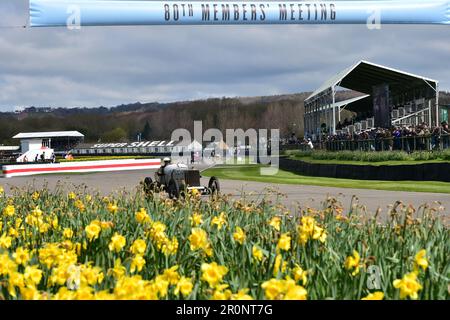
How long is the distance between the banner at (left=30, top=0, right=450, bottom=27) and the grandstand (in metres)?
21.5

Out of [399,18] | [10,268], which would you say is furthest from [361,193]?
[10,268]

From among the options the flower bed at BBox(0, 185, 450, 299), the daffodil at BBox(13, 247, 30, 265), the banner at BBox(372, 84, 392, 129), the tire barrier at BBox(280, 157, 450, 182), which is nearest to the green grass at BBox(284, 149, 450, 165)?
the tire barrier at BBox(280, 157, 450, 182)

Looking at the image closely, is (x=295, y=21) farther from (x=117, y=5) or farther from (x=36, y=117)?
(x=36, y=117)

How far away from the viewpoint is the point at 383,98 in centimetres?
3581

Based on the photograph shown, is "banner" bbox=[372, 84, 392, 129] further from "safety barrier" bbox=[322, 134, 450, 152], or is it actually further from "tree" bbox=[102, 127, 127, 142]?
"tree" bbox=[102, 127, 127, 142]

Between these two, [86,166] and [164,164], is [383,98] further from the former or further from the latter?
[164,164]

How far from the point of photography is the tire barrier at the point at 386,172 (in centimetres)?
2155

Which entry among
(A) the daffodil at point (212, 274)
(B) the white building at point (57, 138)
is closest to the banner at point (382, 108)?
(A) the daffodil at point (212, 274)

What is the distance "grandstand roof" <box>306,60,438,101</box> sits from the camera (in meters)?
38.7

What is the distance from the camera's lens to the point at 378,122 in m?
36.2

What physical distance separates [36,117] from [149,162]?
73872 millimetres

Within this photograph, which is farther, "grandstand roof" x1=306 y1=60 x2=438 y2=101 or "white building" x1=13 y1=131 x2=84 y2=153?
"white building" x1=13 y1=131 x2=84 y2=153

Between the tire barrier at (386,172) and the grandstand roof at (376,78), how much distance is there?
10774mm

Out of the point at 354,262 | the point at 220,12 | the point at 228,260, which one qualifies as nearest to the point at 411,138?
the point at 220,12
